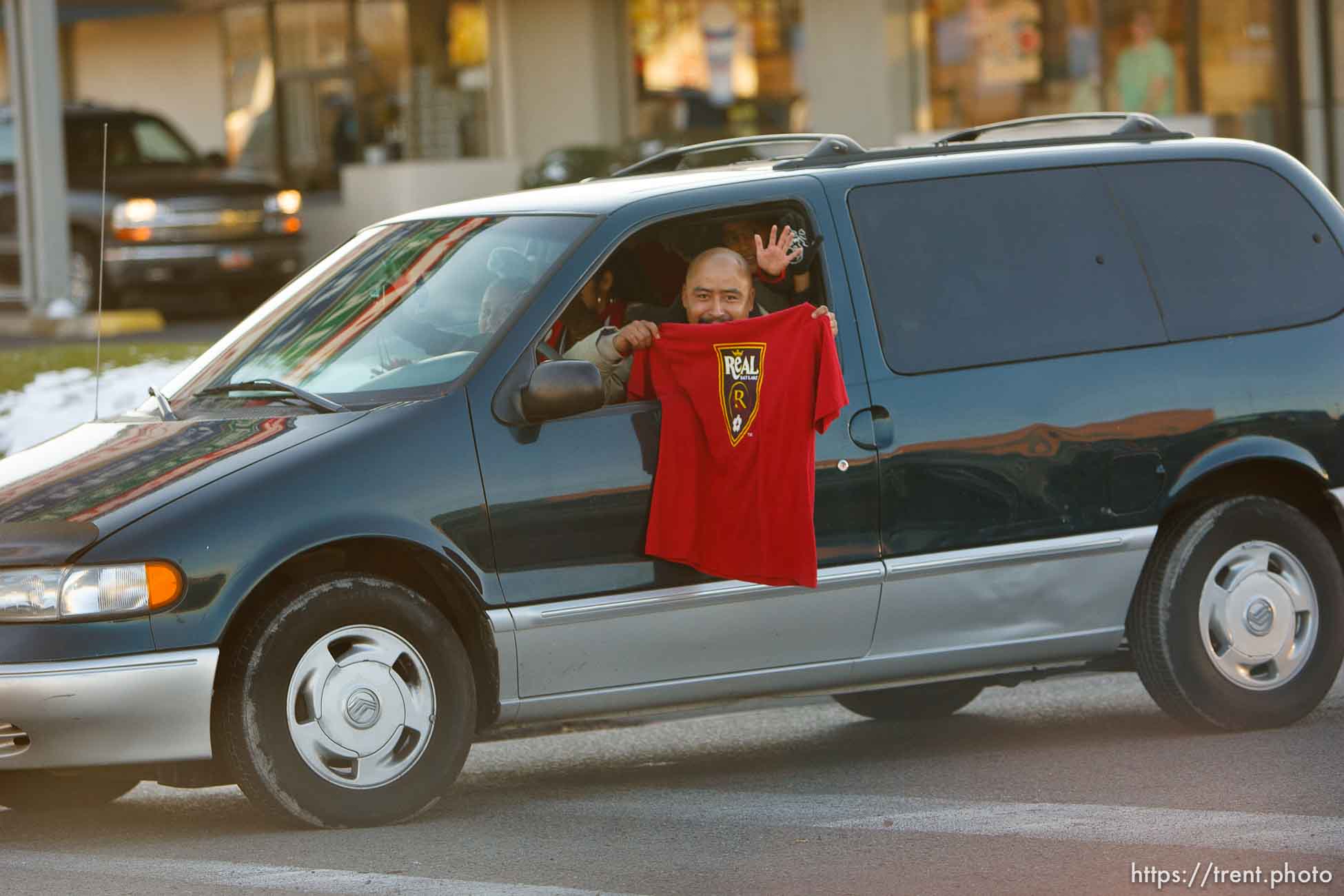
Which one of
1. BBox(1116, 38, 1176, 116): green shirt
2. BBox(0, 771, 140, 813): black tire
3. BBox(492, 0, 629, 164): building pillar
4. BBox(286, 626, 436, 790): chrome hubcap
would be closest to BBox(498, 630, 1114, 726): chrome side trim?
BBox(286, 626, 436, 790): chrome hubcap

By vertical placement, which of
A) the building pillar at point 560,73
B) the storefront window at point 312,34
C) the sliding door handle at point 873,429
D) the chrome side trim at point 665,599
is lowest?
the chrome side trim at point 665,599

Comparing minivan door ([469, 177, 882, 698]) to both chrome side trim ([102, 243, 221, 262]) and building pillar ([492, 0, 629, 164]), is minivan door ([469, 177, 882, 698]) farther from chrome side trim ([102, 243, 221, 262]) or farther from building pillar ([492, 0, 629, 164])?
building pillar ([492, 0, 629, 164])

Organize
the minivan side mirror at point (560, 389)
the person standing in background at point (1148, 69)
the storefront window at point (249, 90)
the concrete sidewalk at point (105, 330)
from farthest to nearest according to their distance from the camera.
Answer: the storefront window at point (249, 90) → the person standing in background at point (1148, 69) → the concrete sidewalk at point (105, 330) → the minivan side mirror at point (560, 389)

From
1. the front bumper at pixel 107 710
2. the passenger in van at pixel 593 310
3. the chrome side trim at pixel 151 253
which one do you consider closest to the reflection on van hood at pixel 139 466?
the front bumper at pixel 107 710

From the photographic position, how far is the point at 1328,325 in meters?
6.89

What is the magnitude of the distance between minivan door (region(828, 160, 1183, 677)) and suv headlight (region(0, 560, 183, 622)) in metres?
1.97

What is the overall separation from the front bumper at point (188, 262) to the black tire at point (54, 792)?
1450cm

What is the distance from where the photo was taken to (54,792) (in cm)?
640

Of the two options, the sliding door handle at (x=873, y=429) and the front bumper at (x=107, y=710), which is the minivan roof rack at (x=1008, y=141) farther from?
the front bumper at (x=107, y=710)

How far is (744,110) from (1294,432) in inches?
701

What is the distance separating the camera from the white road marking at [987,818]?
5.45 m

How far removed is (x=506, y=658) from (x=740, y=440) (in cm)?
85

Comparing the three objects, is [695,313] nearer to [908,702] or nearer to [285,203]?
[908,702]

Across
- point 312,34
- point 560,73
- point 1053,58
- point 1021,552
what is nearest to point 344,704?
point 1021,552
